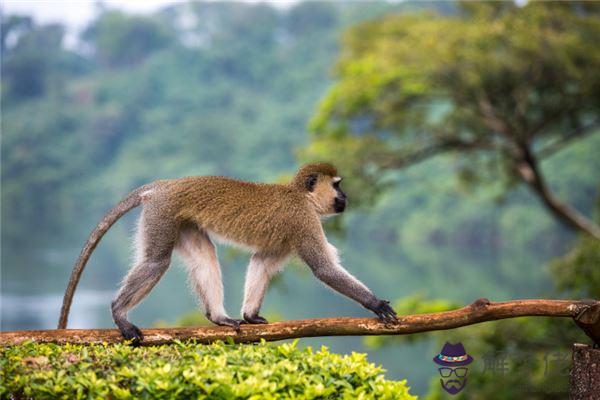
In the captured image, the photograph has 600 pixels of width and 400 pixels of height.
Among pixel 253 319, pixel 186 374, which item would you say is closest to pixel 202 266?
pixel 253 319

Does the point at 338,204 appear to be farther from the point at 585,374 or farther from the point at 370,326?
the point at 585,374

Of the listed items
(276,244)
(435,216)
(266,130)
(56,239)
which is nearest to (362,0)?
(266,130)

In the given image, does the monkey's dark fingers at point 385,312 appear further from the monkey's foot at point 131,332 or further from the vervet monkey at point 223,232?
the monkey's foot at point 131,332

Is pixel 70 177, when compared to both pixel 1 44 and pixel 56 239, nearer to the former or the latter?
pixel 56 239

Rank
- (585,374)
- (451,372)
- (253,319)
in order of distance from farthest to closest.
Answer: (253,319) → (451,372) → (585,374)

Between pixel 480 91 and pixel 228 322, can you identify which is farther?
pixel 480 91

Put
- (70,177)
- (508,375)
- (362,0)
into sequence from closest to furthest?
1. (508,375)
2. (70,177)
3. (362,0)

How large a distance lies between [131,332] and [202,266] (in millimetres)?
943

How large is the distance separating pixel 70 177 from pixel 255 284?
151 ft

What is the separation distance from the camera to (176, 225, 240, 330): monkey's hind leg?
5.73 m

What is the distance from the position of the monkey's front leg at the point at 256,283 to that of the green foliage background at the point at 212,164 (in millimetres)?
21162

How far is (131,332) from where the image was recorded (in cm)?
496

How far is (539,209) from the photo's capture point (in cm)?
4147

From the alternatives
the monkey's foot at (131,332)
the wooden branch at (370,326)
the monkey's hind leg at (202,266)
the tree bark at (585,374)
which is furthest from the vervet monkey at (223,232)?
the tree bark at (585,374)
